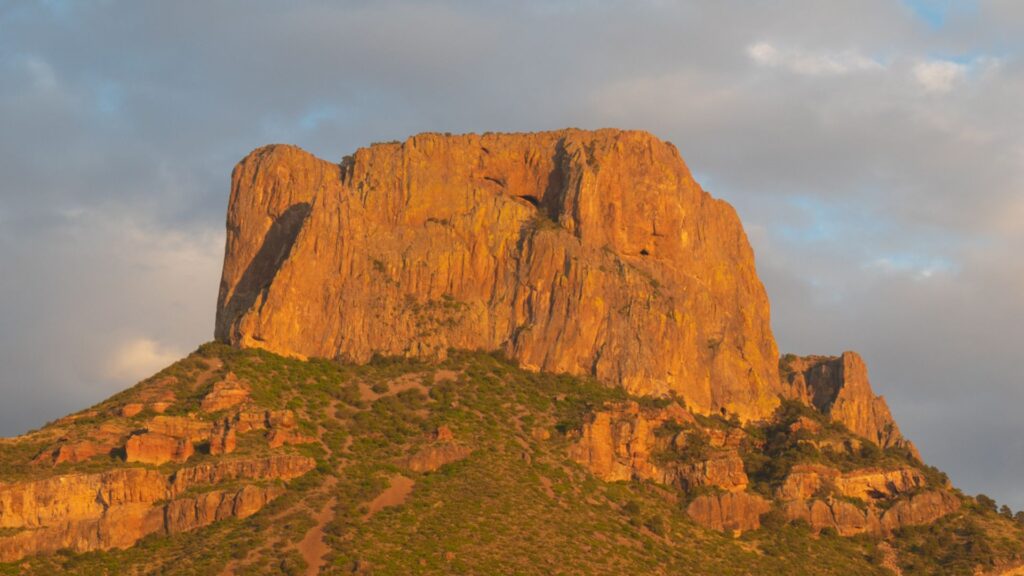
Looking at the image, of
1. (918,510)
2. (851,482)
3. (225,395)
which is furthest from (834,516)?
(225,395)

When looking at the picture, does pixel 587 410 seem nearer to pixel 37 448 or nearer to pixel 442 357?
pixel 442 357

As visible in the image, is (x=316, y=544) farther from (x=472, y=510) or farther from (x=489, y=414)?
(x=489, y=414)

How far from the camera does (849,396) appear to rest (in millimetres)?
172125

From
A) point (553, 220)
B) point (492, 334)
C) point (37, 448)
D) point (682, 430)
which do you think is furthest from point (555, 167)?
point (37, 448)

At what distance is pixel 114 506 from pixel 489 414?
3241 cm

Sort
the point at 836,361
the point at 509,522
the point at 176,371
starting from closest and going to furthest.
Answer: the point at 509,522 < the point at 176,371 < the point at 836,361

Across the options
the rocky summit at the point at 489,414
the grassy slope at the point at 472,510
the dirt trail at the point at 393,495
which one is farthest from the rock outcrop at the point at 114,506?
the dirt trail at the point at 393,495

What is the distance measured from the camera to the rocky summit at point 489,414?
123 meters

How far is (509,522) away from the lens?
4995 inches

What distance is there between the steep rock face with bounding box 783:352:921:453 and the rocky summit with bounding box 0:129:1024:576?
0.97 ft

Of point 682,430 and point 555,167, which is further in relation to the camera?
point 555,167

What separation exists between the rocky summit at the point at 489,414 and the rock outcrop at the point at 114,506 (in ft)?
0.49

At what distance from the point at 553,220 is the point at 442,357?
18126mm

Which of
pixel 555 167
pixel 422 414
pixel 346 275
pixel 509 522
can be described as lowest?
pixel 509 522
